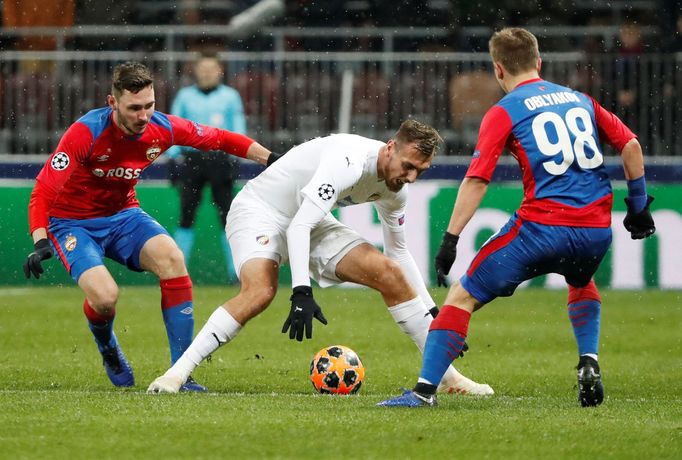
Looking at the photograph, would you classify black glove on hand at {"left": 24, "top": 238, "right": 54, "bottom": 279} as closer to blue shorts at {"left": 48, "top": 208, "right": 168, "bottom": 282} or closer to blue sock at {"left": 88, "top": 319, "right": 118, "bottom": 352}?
blue shorts at {"left": 48, "top": 208, "right": 168, "bottom": 282}

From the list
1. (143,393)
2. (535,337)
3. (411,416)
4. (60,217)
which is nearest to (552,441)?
(411,416)

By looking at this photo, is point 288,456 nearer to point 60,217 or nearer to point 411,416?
point 411,416

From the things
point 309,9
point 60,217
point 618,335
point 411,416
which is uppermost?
point 309,9

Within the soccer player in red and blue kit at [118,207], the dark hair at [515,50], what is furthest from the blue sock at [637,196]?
the soccer player in red and blue kit at [118,207]

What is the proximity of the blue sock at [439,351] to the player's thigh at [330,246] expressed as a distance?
1.18 m

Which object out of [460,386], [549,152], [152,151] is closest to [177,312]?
[152,151]

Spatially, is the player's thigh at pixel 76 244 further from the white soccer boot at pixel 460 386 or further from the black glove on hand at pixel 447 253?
the black glove on hand at pixel 447 253

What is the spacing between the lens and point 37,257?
7.35 metres

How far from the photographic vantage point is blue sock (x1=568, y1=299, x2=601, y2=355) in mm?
7227

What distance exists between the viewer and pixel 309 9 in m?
17.9

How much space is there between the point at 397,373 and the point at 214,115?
19.8ft

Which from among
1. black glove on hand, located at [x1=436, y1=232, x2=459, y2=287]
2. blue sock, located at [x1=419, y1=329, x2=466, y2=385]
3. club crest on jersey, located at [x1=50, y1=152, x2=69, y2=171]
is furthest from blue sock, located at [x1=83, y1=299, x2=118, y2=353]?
black glove on hand, located at [x1=436, y1=232, x2=459, y2=287]

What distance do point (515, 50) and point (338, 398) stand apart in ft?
7.23

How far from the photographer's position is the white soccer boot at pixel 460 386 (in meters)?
8.02
